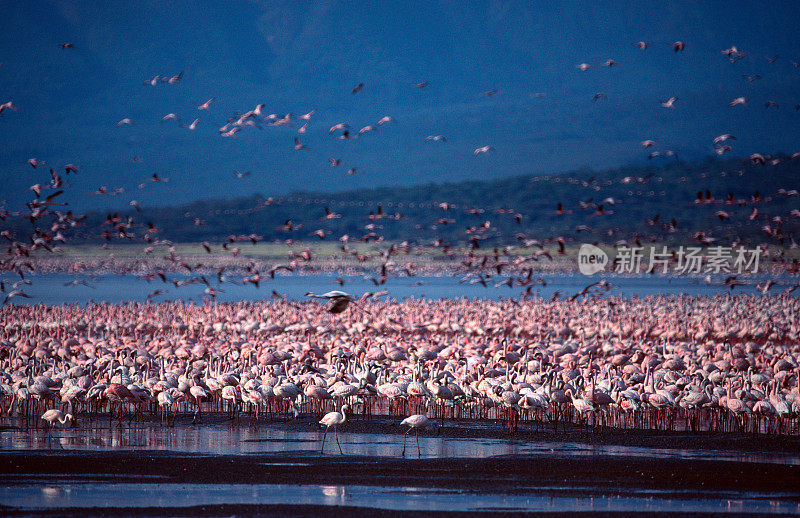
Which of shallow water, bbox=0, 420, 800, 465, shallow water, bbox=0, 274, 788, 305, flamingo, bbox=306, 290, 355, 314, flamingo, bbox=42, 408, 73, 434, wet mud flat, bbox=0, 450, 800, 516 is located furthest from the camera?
shallow water, bbox=0, 274, 788, 305

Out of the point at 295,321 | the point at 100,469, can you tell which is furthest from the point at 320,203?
the point at 100,469

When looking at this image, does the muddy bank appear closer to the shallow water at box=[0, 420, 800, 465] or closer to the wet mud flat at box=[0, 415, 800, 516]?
the wet mud flat at box=[0, 415, 800, 516]

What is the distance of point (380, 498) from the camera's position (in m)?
10.1

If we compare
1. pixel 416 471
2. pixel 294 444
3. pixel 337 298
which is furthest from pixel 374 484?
pixel 337 298

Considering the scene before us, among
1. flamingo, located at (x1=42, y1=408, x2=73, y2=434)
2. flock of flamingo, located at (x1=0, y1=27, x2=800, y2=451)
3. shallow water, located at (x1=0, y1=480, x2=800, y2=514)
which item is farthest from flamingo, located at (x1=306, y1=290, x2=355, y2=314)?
shallow water, located at (x1=0, y1=480, x2=800, y2=514)

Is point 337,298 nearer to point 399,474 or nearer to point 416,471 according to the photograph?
point 416,471

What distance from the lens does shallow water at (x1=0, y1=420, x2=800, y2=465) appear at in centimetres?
1258

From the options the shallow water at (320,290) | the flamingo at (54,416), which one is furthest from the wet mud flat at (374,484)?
the shallow water at (320,290)

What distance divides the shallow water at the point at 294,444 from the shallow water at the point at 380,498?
194 centimetres

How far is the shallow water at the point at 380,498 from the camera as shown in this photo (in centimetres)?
967

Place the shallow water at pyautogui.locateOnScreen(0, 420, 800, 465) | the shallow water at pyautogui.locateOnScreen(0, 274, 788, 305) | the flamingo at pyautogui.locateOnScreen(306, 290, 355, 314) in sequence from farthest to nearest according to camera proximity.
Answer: the shallow water at pyautogui.locateOnScreen(0, 274, 788, 305) → the flamingo at pyautogui.locateOnScreen(306, 290, 355, 314) → the shallow water at pyautogui.locateOnScreen(0, 420, 800, 465)

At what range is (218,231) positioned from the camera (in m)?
136

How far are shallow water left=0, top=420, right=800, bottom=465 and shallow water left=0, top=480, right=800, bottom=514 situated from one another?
6.37 feet

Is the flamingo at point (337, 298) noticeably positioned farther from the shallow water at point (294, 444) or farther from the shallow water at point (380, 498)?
the shallow water at point (380, 498)
